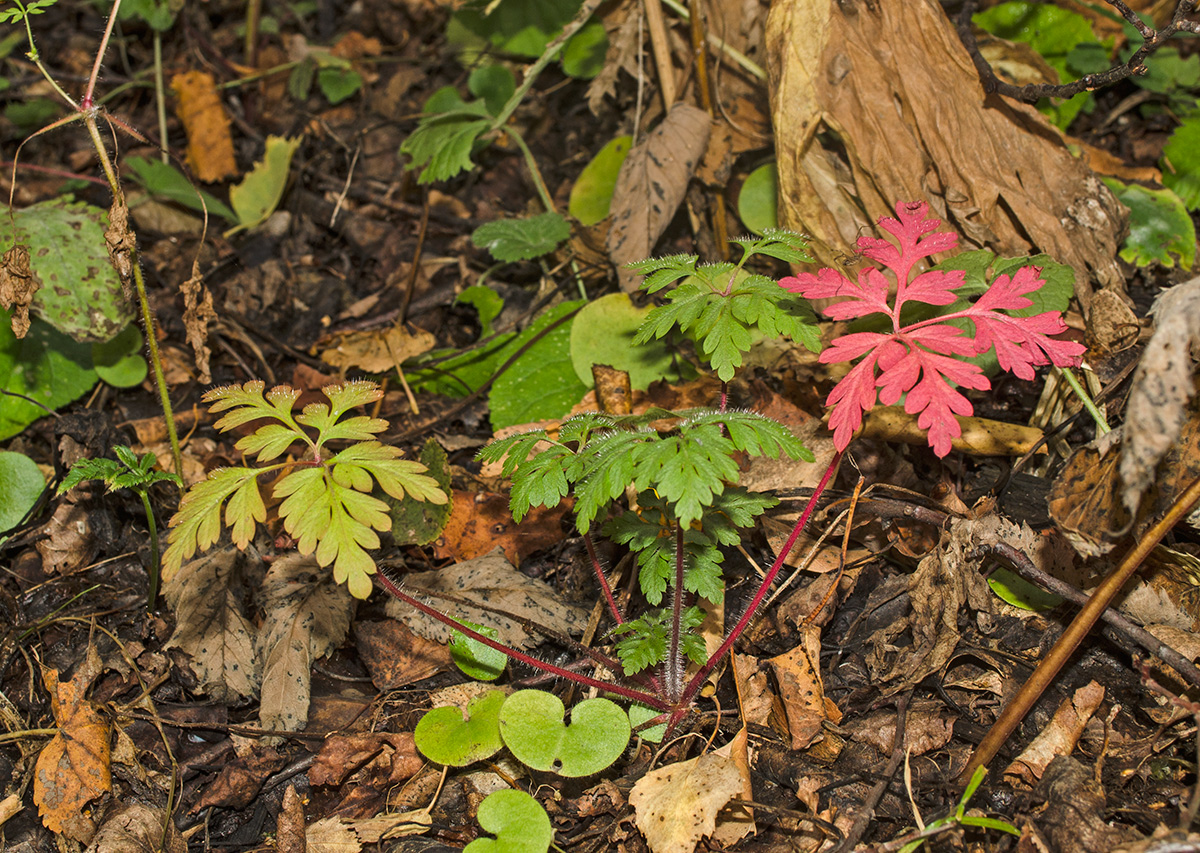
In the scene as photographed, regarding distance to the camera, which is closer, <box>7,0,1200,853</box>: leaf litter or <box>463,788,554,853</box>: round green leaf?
<box>463,788,554,853</box>: round green leaf

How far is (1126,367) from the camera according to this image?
2172 millimetres

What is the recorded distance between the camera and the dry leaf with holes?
2.96 m

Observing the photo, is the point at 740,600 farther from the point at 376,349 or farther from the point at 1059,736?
the point at 376,349

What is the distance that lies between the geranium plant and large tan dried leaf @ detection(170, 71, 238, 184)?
3021 mm

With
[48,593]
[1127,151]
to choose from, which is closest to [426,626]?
[48,593]

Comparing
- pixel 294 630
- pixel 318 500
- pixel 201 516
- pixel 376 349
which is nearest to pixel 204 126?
pixel 376 349

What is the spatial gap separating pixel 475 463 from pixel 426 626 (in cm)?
64

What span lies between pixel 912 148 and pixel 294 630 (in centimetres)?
233

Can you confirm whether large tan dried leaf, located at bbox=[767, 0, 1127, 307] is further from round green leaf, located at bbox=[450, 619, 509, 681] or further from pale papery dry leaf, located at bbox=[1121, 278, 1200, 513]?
round green leaf, located at bbox=[450, 619, 509, 681]

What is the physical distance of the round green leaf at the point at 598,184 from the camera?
10.5 feet

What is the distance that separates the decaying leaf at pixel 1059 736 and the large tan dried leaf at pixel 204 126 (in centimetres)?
406

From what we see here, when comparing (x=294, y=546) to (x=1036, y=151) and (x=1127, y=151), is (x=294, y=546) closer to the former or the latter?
(x=1036, y=151)

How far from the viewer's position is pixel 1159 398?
1.28 meters

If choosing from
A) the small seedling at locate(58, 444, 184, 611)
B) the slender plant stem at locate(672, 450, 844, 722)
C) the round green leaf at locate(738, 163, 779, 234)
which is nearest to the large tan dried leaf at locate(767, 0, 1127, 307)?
the round green leaf at locate(738, 163, 779, 234)
